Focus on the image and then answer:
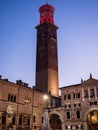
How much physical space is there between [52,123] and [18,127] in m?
13.0

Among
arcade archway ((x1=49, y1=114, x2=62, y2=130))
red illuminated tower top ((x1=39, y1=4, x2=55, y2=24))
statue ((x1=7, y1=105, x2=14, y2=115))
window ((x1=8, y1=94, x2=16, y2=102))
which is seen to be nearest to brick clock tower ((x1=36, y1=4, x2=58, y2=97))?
red illuminated tower top ((x1=39, y1=4, x2=55, y2=24))

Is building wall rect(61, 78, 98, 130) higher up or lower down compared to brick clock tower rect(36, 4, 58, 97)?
lower down

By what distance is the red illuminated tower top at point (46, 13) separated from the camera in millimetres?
78000

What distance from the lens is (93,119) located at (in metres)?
51.0

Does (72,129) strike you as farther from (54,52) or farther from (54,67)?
(54,52)

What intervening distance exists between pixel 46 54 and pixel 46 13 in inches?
751

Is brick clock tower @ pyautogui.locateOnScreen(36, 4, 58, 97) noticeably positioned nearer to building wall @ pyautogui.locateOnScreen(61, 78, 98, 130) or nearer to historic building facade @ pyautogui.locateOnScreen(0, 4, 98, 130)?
historic building facade @ pyautogui.locateOnScreen(0, 4, 98, 130)

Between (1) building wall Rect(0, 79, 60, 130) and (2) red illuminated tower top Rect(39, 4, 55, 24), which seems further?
(2) red illuminated tower top Rect(39, 4, 55, 24)

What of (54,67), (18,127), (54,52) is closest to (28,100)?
(18,127)

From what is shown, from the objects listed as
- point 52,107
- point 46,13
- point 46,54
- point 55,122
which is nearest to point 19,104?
point 52,107

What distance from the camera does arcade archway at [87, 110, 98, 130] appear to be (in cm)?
4938

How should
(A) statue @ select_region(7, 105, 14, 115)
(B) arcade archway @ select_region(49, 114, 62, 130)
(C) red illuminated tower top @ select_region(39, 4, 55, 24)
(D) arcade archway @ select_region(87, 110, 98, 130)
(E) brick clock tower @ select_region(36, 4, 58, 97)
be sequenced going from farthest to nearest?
(C) red illuminated tower top @ select_region(39, 4, 55, 24), (E) brick clock tower @ select_region(36, 4, 58, 97), (B) arcade archway @ select_region(49, 114, 62, 130), (D) arcade archway @ select_region(87, 110, 98, 130), (A) statue @ select_region(7, 105, 14, 115)

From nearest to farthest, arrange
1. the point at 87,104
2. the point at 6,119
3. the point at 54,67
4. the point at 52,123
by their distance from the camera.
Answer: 1. the point at 6,119
2. the point at 87,104
3. the point at 52,123
4. the point at 54,67

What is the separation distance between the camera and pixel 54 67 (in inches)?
2795
